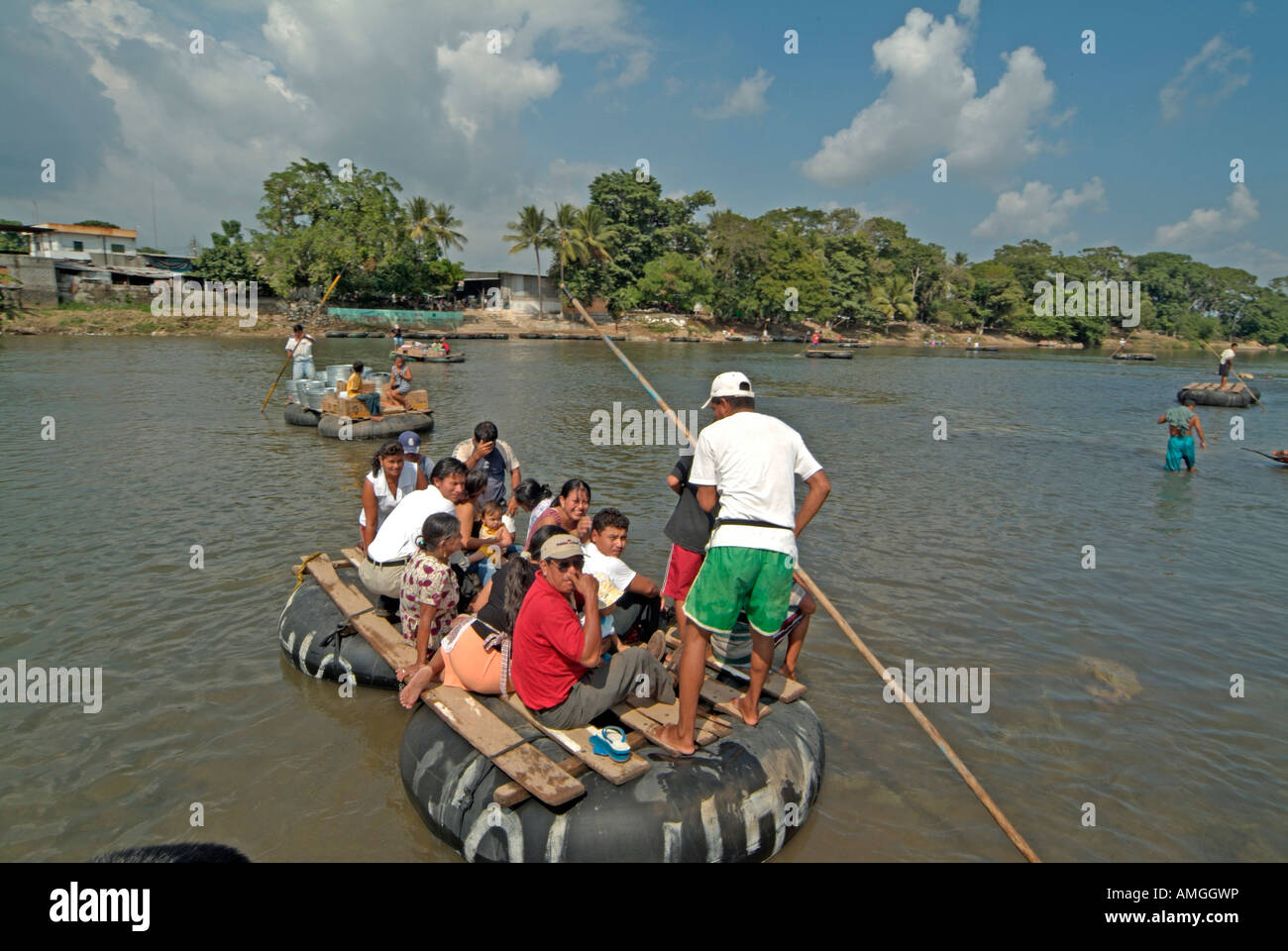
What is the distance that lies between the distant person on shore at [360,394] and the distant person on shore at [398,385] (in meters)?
0.54

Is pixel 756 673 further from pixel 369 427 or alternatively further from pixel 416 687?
pixel 369 427

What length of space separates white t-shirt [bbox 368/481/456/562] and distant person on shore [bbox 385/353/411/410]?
11.6 m

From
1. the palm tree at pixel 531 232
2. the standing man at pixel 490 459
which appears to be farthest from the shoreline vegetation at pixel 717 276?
the standing man at pixel 490 459

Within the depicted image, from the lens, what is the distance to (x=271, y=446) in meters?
14.9

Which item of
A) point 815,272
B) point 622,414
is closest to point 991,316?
point 815,272

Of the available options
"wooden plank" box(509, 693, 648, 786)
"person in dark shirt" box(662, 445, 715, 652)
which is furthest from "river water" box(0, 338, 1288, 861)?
"person in dark shirt" box(662, 445, 715, 652)

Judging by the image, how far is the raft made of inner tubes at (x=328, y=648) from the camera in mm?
5859

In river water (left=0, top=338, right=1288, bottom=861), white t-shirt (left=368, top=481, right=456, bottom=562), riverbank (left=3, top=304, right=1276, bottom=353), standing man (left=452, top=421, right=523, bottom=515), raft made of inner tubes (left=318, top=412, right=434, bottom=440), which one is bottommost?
river water (left=0, top=338, right=1288, bottom=861)

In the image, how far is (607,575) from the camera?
546 cm

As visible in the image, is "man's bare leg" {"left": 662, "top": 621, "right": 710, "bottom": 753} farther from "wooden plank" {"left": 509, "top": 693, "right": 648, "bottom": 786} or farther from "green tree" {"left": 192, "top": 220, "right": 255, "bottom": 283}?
"green tree" {"left": 192, "top": 220, "right": 255, "bottom": 283}

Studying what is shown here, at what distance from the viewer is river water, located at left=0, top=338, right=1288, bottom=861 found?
4.59 meters

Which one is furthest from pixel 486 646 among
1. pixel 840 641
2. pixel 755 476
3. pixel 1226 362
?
pixel 1226 362

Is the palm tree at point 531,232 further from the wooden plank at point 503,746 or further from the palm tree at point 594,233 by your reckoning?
the wooden plank at point 503,746
